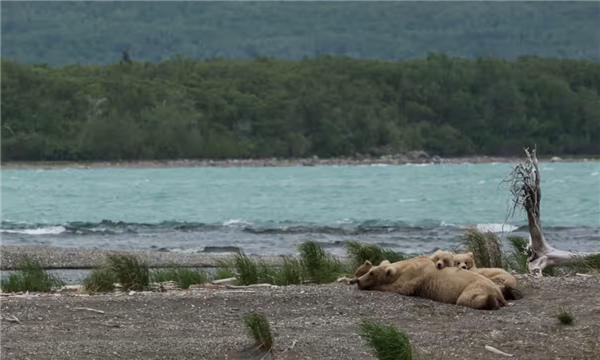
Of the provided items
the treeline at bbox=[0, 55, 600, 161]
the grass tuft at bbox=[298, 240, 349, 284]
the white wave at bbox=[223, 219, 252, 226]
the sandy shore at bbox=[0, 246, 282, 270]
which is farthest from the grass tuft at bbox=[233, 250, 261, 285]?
the treeline at bbox=[0, 55, 600, 161]

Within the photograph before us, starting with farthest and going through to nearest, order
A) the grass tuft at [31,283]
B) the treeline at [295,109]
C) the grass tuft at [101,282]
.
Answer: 1. the treeline at [295,109]
2. the grass tuft at [31,283]
3. the grass tuft at [101,282]

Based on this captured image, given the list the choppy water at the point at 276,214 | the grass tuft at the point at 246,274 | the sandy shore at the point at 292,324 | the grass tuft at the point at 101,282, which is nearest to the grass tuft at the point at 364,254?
the grass tuft at the point at 246,274

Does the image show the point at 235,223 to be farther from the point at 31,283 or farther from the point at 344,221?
the point at 31,283

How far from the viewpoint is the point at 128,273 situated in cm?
1474

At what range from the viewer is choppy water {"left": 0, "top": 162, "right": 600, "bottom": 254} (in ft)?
110

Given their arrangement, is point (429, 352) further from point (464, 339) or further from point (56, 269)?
point (56, 269)

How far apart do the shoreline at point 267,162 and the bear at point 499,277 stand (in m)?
114

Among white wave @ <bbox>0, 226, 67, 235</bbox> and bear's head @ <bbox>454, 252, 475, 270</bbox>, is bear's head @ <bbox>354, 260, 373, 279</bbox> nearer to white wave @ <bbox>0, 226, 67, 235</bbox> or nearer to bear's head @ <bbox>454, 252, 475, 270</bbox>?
bear's head @ <bbox>454, 252, 475, 270</bbox>

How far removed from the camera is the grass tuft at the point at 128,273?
574 inches

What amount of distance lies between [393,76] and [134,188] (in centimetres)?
8723

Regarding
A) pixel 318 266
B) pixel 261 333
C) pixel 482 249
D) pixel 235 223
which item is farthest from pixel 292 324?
pixel 235 223

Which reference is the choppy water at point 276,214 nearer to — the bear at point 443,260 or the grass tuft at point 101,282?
the bear at point 443,260

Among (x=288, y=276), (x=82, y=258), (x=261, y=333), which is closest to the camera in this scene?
(x=261, y=333)

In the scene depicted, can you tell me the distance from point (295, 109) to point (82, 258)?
118155 mm
